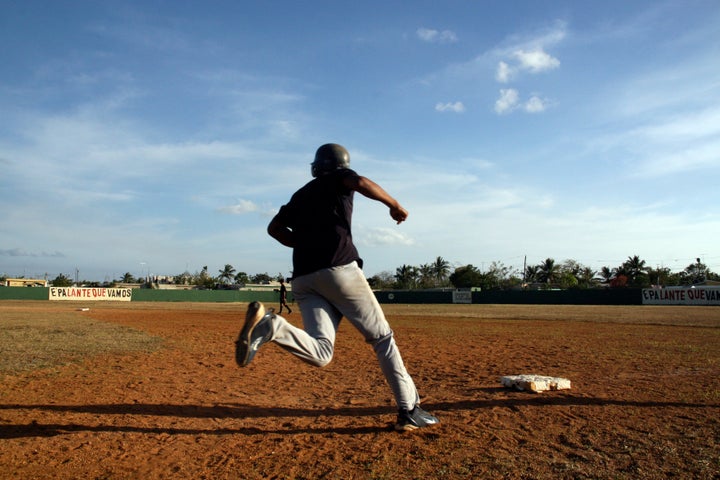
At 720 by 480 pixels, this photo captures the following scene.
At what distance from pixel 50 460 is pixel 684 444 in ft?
12.8

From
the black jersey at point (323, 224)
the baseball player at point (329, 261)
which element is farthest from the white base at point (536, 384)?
the black jersey at point (323, 224)

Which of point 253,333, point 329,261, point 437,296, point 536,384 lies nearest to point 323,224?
point 329,261

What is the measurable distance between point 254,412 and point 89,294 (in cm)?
4781

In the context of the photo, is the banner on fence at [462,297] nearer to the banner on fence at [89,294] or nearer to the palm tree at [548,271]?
the banner on fence at [89,294]

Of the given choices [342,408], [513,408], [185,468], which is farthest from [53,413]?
[513,408]

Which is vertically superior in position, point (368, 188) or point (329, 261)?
point (368, 188)

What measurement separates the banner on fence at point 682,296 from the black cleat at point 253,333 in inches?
1512

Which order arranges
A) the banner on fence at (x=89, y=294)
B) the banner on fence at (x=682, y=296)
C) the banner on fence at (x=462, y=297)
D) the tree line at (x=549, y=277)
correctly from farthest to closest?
the tree line at (x=549, y=277), the banner on fence at (x=462, y=297), the banner on fence at (x=89, y=294), the banner on fence at (x=682, y=296)

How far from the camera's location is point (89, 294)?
4600 cm

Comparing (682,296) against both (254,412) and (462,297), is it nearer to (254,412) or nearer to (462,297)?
(462,297)

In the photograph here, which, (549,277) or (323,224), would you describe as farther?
(549,277)

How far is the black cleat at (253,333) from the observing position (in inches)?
115

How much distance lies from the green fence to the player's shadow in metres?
37.1

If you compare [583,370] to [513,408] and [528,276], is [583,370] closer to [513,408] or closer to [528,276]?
[513,408]
